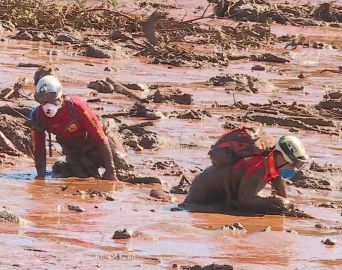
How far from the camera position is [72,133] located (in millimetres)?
9977

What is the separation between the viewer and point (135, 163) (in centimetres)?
1075

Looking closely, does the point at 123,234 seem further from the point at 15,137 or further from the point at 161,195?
the point at 15,137

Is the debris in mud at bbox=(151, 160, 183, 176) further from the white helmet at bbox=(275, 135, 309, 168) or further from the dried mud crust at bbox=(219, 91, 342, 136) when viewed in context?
the dried mud crust at bbox=(219, 91, 342, 136)

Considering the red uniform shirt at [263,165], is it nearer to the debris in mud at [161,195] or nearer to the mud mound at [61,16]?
the debris in mud at [161,195]

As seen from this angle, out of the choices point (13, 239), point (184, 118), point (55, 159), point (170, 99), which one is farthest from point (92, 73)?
point (13, 239)

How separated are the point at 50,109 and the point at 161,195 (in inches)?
46.1

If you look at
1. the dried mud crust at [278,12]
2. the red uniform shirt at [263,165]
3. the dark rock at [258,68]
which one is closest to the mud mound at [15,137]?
the red uniform shirt at [263,165]

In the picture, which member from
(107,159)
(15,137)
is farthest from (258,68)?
(107,159)

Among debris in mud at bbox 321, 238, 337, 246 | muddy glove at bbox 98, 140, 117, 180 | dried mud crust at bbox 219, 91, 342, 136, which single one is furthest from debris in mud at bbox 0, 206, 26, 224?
dried mud crust at bbox 219, 91, 342, 136

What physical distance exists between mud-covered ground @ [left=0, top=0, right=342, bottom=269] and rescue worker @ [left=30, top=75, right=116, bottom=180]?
190mm

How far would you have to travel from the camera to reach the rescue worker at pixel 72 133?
971cm

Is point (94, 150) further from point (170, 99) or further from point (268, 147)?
point (170, 99)

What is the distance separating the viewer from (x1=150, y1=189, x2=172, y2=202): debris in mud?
9242 millimetres

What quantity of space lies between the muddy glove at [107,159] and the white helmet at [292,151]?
1.75 m
